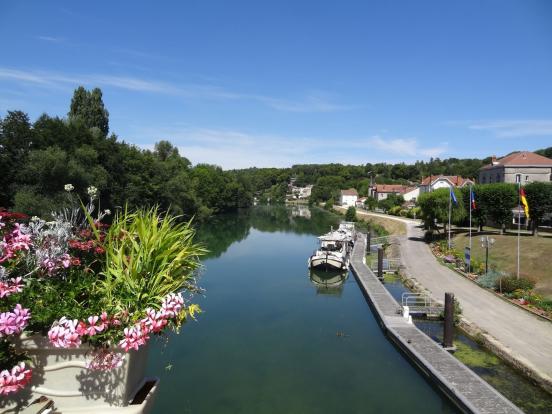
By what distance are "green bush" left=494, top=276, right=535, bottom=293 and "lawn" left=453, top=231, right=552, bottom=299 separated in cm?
69

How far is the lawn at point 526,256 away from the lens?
22297mm

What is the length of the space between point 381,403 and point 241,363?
497 cm

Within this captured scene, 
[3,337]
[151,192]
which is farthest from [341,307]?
[151,192]

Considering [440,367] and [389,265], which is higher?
[389,265]

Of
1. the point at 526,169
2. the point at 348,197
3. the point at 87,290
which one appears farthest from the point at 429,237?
the point at 348,197

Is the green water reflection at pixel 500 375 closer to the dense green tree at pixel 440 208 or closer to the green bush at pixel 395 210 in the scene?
the dense green tree at pixel 440 208

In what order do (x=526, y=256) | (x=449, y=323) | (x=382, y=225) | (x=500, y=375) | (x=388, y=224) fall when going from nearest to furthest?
(x=500, y=375) < (x=449, y=323) < (x=526, y=256) < (x=388, y=224) < (x=382, y=225)

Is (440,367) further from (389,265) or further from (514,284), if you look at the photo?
(389,265)

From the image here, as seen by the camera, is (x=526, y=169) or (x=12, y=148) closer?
(x=12, y=148)

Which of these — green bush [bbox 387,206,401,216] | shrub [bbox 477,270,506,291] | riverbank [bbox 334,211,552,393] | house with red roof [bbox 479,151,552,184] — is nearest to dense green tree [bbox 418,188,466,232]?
riverbank [bbox 334,211,552,393]

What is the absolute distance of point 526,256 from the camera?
88.3 ft

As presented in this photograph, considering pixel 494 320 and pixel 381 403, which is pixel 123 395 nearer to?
pixel 381 403

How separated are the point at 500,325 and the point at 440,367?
500 centimetres

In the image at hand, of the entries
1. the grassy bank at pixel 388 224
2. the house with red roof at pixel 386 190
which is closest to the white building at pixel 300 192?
the house with red roof at pixel 386 190
